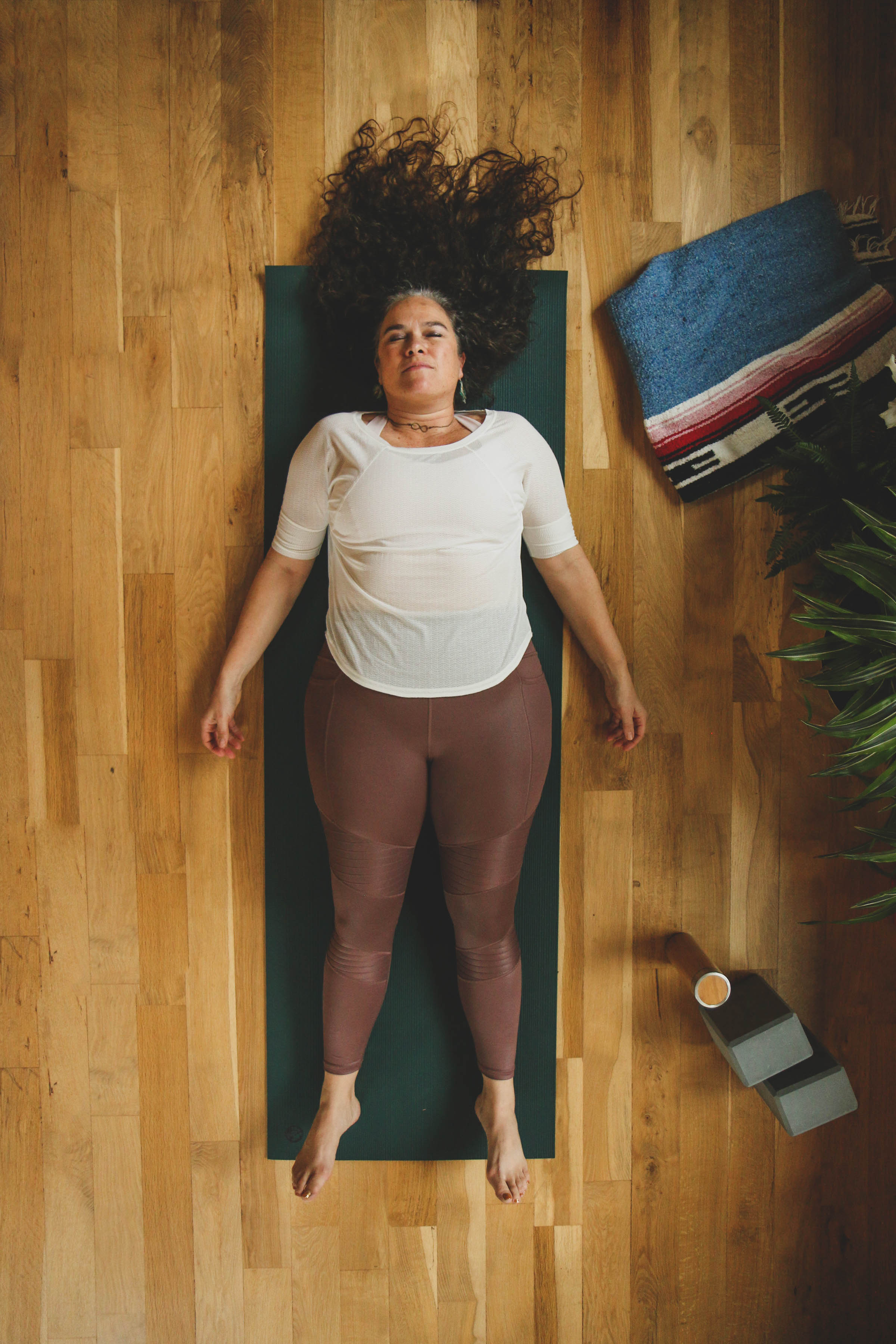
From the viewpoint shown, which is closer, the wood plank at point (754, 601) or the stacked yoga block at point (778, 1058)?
the stacked yoga block at point (778, 1058)

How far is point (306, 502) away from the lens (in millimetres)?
1440

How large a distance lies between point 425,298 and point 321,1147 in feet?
5.40

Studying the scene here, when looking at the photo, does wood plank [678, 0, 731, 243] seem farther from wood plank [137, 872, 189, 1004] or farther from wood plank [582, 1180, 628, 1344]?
wood plank [582, 1180, 628, 1344]

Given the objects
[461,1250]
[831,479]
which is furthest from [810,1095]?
[831,479]

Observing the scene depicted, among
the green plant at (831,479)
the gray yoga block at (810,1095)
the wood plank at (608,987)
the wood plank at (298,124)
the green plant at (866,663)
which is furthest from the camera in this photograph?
the wood plank at (608,987)

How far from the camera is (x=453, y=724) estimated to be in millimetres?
1371

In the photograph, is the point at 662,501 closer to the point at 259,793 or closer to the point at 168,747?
the point at 259,793

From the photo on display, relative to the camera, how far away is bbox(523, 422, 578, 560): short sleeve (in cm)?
143

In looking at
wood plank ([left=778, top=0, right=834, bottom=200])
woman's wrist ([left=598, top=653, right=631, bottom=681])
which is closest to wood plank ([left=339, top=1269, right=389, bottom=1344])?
woman's wrist ([left=598, top=653, right=631, bottom=681])

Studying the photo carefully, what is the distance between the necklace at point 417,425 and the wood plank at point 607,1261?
163 centimetres

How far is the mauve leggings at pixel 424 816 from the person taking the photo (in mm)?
1378

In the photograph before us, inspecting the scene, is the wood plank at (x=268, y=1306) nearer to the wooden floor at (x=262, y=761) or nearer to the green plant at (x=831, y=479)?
the wooden floor at (x=262, y=761)

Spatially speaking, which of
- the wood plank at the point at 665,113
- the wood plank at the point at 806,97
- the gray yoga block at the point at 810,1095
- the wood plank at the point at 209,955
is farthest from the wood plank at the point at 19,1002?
the wood plank at the point at 806,97

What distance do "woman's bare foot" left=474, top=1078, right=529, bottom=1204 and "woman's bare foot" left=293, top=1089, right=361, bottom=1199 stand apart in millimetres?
280
